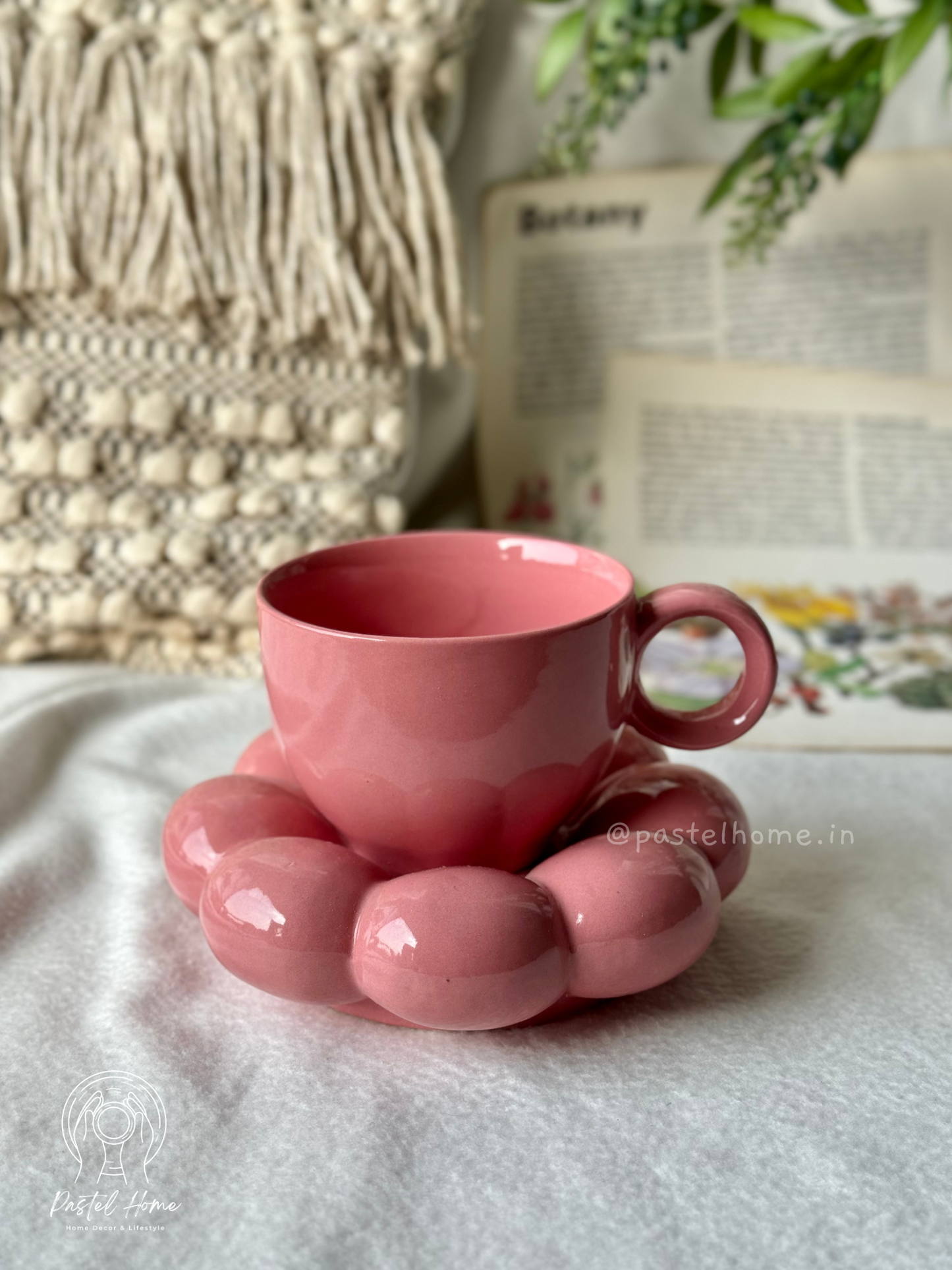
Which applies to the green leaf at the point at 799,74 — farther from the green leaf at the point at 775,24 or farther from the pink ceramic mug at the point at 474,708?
the pink ceramic mug at the point at 474,708

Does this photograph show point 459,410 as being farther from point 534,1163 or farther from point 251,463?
point 534,1163

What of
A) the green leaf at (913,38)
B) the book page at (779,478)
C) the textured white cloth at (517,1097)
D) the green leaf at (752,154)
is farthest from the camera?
the book page at (779,478)

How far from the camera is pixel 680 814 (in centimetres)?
38

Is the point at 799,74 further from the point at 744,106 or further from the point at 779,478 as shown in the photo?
the point at 779,478

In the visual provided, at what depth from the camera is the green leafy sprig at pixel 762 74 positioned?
67cm

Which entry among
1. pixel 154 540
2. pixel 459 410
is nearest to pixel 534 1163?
pixel 154 540

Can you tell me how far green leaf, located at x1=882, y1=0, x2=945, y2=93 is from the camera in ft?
2.00

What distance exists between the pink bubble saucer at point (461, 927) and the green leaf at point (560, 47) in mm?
593

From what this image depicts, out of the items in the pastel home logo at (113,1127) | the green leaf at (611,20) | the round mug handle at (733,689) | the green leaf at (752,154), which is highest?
the green leaf at (611,20)

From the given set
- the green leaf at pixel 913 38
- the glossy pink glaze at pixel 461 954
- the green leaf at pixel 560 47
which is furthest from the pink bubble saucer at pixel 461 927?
the green leaf at pixel 560 47

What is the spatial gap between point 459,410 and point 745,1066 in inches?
26.6

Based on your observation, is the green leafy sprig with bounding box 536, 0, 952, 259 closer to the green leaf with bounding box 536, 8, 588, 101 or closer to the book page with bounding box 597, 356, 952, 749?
the green leaf with bounding box 536, 8, 588, 101

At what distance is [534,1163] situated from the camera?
0.30 meters

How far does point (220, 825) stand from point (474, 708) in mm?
103
